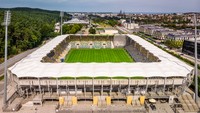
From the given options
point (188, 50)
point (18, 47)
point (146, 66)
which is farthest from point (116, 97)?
point (18, 47)

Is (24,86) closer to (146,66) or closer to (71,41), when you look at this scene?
(146,66)

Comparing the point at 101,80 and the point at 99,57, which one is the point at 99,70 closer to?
the point at 101,80

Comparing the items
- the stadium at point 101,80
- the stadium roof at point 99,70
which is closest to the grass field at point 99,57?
the stadium roof at point 99,70

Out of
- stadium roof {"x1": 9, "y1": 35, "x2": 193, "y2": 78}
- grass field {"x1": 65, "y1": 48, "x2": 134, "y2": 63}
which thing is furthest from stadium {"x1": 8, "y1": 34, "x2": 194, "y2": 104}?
grass field {"x1": 65, "y1": 48, "x2": 134, "y2": 63}

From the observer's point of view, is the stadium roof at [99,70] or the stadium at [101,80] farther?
the stadium roof at [99,70]

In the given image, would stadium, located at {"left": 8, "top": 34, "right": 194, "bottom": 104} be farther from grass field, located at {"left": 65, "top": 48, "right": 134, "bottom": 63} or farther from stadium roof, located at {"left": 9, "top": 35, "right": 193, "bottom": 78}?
grass field, located at {"left": 65, "top": 48, "right": 134, "bottom": 63}

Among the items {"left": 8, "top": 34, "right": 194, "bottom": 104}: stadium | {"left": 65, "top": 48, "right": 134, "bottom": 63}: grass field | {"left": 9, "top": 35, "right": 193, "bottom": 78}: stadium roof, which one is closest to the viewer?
{"left": 8, "top": 34, "right": 194, "bottom": 104}: stadium

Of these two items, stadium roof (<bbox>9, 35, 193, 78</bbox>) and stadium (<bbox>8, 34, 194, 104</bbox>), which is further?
stadium roof (<bbox>9, 35, 193, 78</bbox>)

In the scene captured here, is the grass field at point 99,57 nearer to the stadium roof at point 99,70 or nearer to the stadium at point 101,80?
the stadium roof at point 99,70

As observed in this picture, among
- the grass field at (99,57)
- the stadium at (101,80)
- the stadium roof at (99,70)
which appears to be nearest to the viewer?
the stadium at (101,80)

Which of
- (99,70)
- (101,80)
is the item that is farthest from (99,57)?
(101,80)

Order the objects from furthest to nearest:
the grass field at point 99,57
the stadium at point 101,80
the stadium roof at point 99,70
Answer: the grass field at point 99,57
the stadium roof at point 99,70
the stadium at point 101,80
